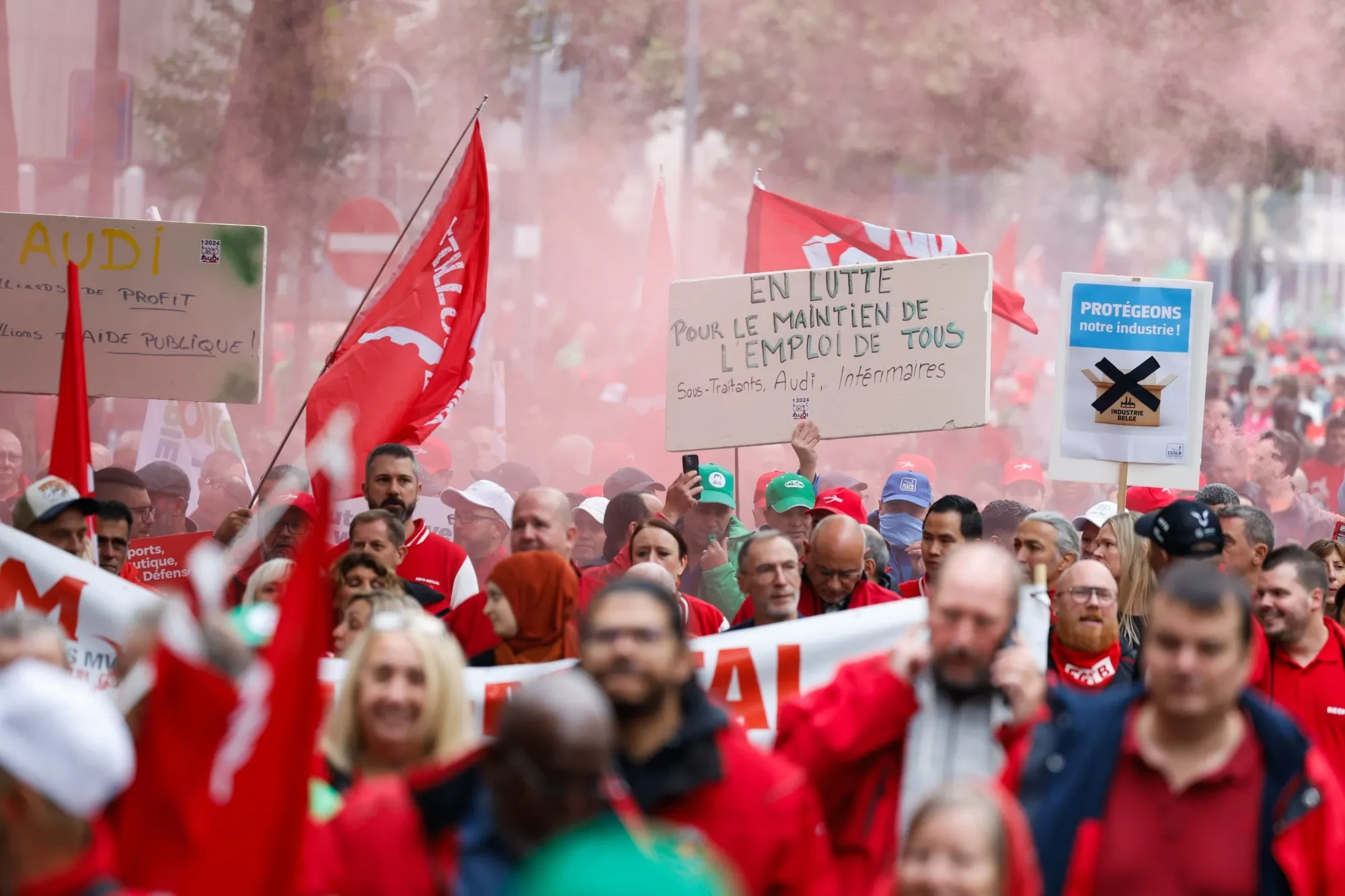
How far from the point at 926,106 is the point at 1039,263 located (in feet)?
19.7

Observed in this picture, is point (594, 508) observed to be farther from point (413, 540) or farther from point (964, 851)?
point (964, 851)

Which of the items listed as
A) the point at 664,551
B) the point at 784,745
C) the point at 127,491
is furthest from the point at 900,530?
the point at 784,745

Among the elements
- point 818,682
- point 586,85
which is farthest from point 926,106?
point 818,682

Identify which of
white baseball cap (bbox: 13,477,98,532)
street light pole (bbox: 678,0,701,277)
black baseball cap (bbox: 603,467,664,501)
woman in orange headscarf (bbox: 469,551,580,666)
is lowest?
woman in orange headscarf (bbox: 469,551,580,666)

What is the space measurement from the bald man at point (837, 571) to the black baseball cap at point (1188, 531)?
3.08 feet

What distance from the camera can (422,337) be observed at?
8094 mm

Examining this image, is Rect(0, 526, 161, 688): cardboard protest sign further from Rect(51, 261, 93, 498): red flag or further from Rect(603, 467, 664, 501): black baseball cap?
Rect(603, 467, 664, 501): black baseball cap

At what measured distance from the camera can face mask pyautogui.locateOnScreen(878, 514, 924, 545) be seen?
8.38m

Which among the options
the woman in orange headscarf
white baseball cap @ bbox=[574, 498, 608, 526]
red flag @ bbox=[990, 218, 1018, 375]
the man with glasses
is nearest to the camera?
the woman in orange headscarf

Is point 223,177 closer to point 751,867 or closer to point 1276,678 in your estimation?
point 1276,678

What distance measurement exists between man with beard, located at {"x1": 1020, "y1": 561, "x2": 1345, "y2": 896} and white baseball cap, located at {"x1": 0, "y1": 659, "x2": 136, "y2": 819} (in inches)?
58.7

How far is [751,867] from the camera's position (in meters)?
3.16

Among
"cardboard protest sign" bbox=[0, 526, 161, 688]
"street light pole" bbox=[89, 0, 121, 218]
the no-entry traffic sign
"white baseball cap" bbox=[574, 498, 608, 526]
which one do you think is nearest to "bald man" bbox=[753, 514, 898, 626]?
"cardboard protest sign" bbox=[0, 526, 161, 688]

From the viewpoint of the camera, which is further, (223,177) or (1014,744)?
(223,177)
